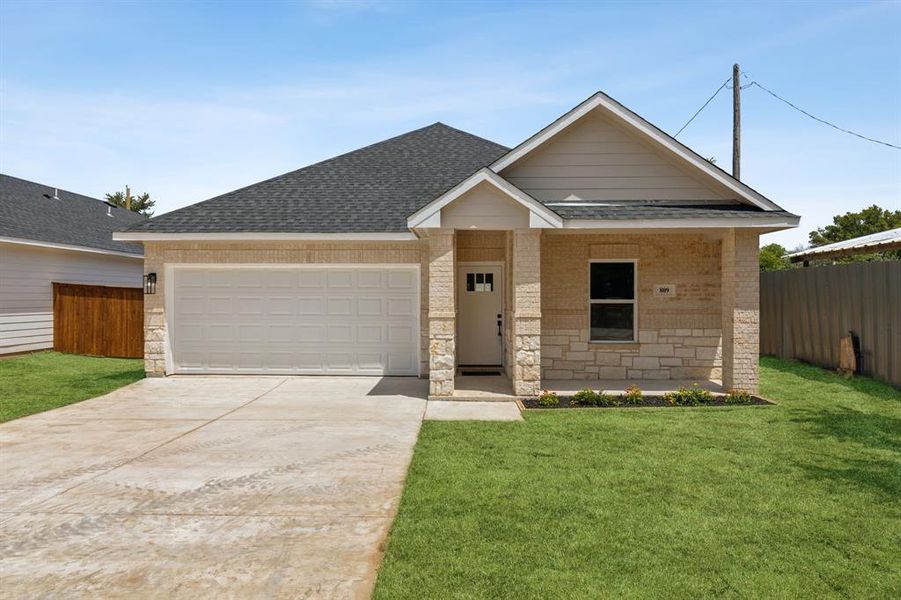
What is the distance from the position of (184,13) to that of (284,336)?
667 centimetres

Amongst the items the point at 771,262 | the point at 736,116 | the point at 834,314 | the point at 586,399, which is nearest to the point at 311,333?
the point at 586,399

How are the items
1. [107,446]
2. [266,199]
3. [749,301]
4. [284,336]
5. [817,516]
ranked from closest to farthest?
1. [817,516]
2. [107,446]
3. [749,301]
4. [284,336]
5. [266,199]

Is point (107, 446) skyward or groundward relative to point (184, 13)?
groundward

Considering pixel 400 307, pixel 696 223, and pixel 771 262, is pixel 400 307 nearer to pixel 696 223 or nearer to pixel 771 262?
pixel 696 223

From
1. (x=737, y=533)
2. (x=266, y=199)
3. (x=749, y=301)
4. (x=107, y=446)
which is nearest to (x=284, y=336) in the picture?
(x=266, y=199)

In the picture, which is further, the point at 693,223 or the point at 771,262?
the point at 771,262

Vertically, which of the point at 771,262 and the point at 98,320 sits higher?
the point at 771,262

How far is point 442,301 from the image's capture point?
10.3 m

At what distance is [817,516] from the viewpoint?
195 inches

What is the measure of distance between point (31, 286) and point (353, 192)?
36.1 ft

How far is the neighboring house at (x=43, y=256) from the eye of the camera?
667 inches

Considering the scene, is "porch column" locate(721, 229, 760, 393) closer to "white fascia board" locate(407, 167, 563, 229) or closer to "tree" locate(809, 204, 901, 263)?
"white fascia board" locate(407, 167, 563, 229)

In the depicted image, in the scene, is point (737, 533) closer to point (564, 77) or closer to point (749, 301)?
point (749, 301)

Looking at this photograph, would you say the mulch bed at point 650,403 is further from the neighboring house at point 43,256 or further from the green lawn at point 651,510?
the neighboring house at point 43,256
